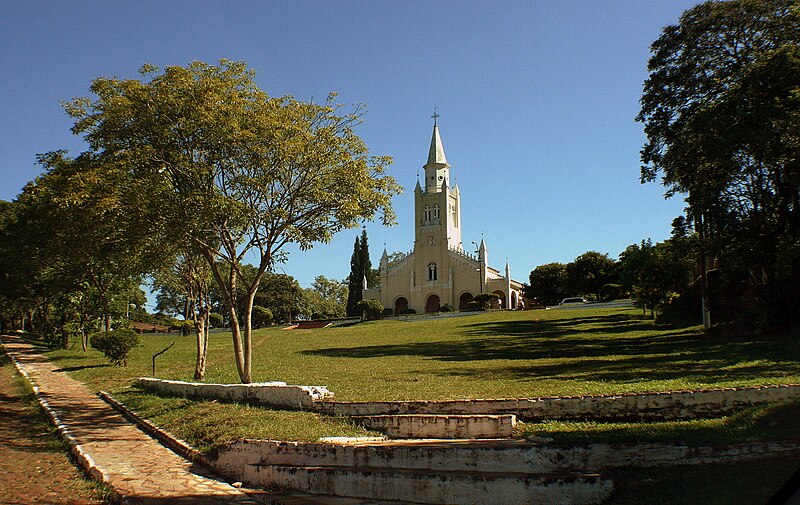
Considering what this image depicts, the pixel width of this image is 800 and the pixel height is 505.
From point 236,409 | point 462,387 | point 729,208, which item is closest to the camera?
point 236,409

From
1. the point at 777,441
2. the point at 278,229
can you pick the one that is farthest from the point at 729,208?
the point at 777,441

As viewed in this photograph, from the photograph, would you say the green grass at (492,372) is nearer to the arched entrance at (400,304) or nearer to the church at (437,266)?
the church at (437,266)

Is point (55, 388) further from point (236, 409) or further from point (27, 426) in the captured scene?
point (236, 409)

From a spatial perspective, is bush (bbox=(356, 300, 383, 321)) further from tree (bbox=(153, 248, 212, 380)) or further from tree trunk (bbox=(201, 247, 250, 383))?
tree trunk (bbox=(201, 247, 250, 383))

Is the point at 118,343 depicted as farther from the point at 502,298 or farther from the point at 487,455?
the point at 502,298

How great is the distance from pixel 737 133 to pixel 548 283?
49.6 metres

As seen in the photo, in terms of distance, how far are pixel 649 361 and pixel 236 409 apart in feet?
32.4

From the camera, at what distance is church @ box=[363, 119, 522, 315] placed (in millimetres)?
64562

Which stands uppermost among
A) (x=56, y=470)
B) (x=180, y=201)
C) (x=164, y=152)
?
(x=164, y=152)

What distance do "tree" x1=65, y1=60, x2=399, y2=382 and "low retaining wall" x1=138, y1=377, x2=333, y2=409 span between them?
0.97 metres

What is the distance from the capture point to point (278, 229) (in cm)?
1310

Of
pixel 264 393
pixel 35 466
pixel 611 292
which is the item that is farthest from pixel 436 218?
pixel 35 466

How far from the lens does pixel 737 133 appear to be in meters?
17.0

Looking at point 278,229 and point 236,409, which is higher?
point 278,229
